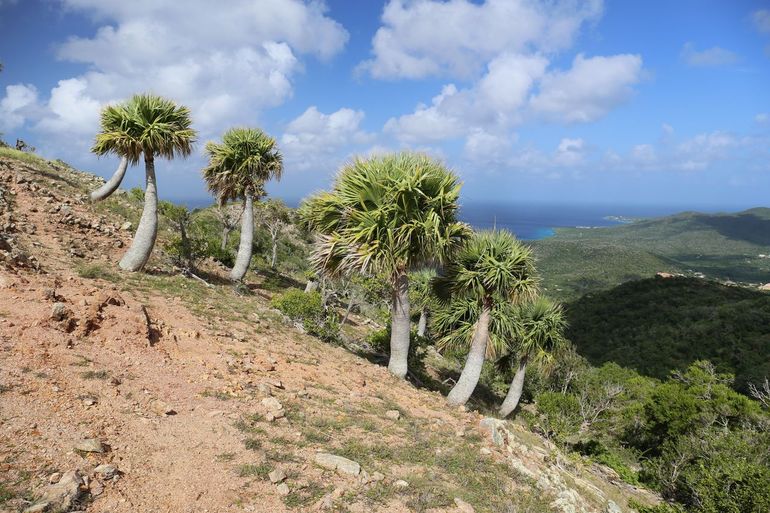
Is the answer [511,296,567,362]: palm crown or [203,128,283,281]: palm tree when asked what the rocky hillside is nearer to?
[511,296,567,362]: palm crown

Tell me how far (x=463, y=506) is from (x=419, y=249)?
16.1 ft

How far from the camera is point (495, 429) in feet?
21.3

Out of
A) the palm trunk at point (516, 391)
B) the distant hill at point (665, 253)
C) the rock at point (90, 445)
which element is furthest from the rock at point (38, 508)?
the distant hill at point (665, 253)

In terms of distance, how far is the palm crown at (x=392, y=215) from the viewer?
7997 mm

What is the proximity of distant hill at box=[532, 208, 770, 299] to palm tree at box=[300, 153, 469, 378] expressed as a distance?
1489 inches

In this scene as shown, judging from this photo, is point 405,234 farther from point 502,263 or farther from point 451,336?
point 451,336

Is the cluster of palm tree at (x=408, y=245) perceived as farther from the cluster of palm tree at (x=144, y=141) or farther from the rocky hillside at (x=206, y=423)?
the rocky hillside at (x=206, y=423)

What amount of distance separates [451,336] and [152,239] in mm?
8223

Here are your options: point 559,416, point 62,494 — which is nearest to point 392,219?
point 62,494

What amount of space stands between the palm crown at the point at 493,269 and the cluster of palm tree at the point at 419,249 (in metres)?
0.02

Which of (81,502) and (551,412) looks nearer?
(81,502)

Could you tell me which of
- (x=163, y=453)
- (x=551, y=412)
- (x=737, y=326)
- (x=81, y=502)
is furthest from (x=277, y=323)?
(x=737, y=326)

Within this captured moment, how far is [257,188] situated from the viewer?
14.3 metres

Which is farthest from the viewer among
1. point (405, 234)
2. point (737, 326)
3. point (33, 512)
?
point (737, 326)
